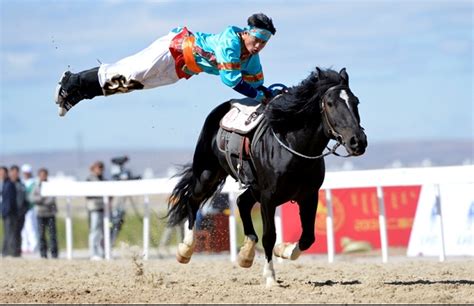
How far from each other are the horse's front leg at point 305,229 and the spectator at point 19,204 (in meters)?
9.55

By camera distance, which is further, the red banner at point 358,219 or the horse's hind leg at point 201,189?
the red banner at point 358,219

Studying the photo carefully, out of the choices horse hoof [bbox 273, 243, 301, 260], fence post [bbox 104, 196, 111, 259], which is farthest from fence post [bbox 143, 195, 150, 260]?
horse hoof [bbox 273, 243, 301, 260]

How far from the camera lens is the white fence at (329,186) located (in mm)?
12594

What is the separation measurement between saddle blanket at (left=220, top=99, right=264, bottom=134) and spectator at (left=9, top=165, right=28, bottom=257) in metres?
9.11

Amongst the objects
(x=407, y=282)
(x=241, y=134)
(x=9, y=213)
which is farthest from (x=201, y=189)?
(x=9, y=213)

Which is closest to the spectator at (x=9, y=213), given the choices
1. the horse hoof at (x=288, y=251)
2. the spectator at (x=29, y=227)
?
the spectator at (x=29, y=227)

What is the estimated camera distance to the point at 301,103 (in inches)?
360

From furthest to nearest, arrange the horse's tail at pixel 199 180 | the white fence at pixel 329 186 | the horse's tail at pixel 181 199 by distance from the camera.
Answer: the white fence at pixel 329 186, the horse's tail at pixel 181 199, the horse's tail at pixel 199 180

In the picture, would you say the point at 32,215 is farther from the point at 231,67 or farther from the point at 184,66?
the point at 231,67

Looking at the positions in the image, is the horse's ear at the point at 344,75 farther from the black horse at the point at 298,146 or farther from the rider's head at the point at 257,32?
the rider's head at the point at 257,32

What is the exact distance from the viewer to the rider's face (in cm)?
943

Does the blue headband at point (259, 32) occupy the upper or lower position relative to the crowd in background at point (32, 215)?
upper

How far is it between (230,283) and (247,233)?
580mm

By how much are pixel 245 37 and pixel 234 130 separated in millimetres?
920
